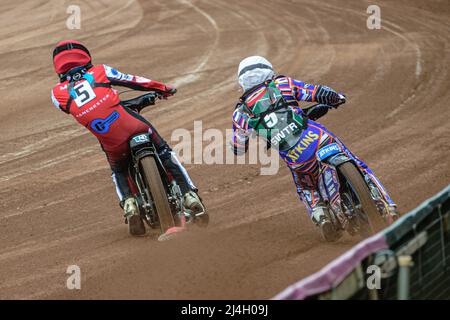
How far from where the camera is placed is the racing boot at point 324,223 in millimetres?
7402

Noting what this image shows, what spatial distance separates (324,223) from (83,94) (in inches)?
108

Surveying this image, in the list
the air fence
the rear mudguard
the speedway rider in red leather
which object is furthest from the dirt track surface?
the air fence

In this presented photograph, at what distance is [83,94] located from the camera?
25.4 ft

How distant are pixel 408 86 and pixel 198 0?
1195 cm

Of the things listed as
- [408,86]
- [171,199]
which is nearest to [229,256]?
[171,199]

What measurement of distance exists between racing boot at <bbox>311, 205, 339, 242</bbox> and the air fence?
2002 mm

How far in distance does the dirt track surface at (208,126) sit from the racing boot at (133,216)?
145 millimetres

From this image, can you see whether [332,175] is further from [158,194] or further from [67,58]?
[67,58]

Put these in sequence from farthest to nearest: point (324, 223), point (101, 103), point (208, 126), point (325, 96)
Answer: point (208, 126)
point (101, 103)
point (325, 96)
point (324, 223)

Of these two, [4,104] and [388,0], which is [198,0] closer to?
[388,0]

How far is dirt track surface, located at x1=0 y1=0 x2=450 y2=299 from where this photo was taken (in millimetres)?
7262

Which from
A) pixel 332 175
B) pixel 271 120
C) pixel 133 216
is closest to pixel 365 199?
pixel 332 175

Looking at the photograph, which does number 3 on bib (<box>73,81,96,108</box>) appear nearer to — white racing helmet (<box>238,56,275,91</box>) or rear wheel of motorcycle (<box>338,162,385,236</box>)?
white racing helmet (<box>238,56,275,91</box>)

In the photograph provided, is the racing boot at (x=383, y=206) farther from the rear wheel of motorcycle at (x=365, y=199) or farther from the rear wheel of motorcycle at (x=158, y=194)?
the rear wheel of motorcycle at (x=158, y=194)
